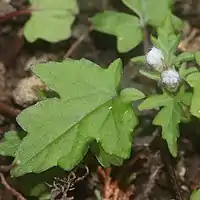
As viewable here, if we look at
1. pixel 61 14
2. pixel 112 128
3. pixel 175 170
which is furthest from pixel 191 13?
pixel 112 128

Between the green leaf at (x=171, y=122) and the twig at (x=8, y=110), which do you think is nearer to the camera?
the green leaf at (x=171, y=122)

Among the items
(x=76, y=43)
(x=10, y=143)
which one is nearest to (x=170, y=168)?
(x=10, y=143)

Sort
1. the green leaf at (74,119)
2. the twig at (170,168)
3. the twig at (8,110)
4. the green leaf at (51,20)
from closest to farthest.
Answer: the green leaf at (74,119)
the twig at (170,168)
the twig at (8,110)
the green leaf at (51,20)

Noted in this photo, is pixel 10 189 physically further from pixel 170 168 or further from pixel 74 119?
pixel 170 168

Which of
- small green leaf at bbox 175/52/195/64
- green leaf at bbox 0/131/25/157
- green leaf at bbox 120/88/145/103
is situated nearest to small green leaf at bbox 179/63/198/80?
small green leaf at bbox 175/52/195/64

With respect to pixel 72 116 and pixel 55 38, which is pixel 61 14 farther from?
pixel 72 116

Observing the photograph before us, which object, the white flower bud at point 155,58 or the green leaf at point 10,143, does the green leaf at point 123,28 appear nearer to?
the white flower bud at point 155,58

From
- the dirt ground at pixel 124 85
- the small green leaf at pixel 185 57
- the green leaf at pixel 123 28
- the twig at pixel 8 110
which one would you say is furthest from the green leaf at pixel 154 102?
the twig at pixel 8 110

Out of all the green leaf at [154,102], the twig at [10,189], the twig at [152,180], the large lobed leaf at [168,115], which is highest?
the green leaf at [154,102]
